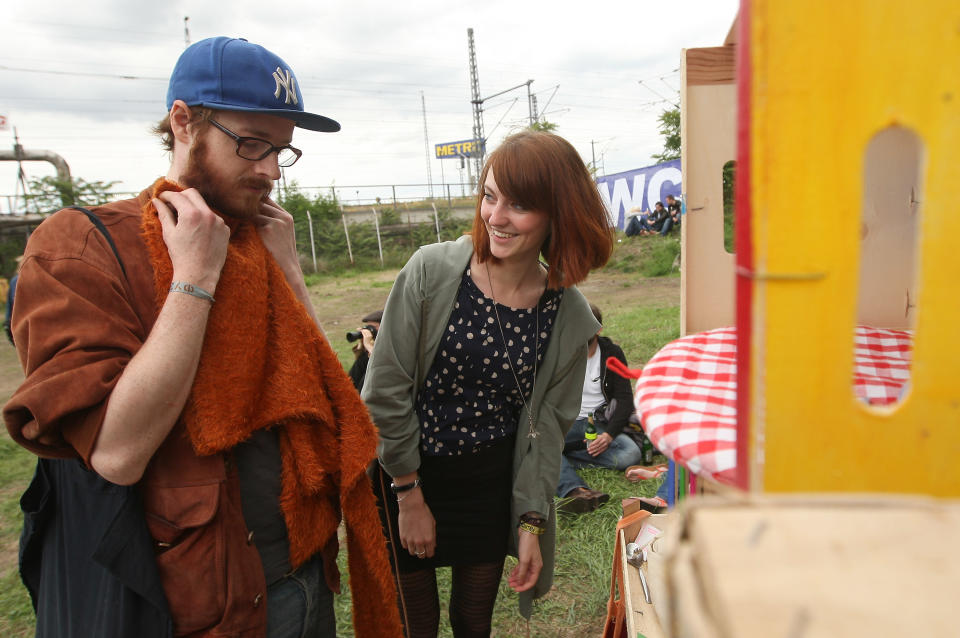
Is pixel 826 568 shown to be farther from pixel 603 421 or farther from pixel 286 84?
pixel 603 421

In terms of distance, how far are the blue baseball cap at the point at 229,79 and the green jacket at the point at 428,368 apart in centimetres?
65

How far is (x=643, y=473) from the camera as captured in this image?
4.29 meters

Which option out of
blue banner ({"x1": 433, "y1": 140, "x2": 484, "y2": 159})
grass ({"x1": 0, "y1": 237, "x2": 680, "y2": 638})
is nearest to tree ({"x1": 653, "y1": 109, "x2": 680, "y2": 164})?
grass ({"x1": 0, "y1": 237, "x2": 680, "y2": 638})

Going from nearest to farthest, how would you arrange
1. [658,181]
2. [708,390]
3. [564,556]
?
[708,390]
[564,556]
[658,181]

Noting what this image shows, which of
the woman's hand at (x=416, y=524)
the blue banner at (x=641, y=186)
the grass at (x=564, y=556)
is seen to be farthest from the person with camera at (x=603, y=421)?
the blue banner at (x=641, y=186)

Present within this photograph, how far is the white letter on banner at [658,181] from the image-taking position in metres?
17.0

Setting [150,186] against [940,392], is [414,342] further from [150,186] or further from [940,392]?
[940,392]

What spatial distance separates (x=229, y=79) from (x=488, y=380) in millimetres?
1094

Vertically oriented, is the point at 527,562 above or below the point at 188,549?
below

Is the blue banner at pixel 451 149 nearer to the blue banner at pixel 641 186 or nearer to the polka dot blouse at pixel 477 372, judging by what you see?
the blue banner at pixel 641 186

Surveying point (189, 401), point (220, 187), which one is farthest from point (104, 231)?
point (189, 401)

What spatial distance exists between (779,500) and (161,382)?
993 mm

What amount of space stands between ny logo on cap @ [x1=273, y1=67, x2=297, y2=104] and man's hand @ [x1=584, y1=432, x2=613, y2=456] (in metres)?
3.69

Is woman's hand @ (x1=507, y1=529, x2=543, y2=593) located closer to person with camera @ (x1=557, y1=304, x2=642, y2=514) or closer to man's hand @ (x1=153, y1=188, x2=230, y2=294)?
man's hand @ (x1=153, y1=188, x2=230, y2=294)
